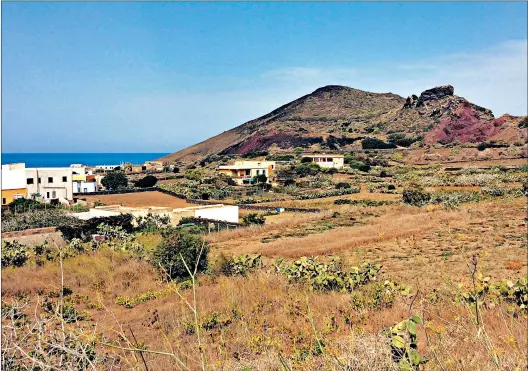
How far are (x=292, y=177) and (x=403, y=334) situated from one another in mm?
47487

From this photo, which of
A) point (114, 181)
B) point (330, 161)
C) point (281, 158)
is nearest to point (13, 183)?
point (114, 181)

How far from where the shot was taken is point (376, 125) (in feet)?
302

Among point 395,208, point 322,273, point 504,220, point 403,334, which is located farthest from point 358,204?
point 403,334

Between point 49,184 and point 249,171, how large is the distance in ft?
71.1

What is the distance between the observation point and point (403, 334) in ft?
12.6

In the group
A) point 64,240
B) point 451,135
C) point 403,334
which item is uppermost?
point 451,135

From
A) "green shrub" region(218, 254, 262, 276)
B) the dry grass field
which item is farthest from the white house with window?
"green shrub" region(218, 254, 262, 276)

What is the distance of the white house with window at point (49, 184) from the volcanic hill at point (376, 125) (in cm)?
4812

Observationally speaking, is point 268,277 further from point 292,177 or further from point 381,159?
point 381,159

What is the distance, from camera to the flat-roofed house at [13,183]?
1261 inches

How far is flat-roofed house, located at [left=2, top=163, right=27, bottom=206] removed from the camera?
32.0 metres

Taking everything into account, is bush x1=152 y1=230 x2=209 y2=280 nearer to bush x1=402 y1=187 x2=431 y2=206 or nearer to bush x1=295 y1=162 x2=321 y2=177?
bush x1=402 y1=187 x2=431 y2=206

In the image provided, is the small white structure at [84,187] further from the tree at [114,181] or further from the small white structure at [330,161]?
the small white structure at [330,161]

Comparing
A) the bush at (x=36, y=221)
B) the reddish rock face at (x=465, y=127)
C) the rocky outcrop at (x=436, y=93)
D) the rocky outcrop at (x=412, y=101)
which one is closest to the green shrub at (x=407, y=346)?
the bush at (x=36, y=221)
